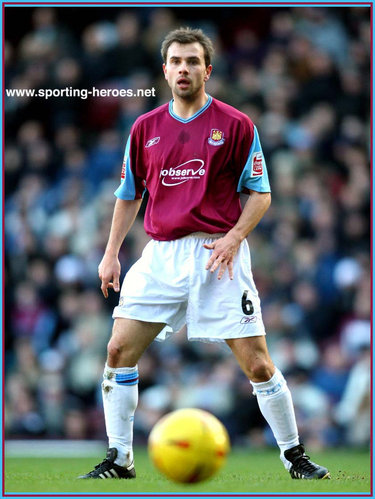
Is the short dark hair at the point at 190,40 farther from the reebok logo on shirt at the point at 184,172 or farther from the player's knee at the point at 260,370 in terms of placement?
the player's knee at the point at 260,370

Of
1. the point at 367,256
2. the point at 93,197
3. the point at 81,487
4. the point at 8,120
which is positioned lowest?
the point at 81,487

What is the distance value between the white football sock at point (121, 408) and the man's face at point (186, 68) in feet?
6.44

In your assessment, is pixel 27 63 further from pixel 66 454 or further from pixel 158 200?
pixel 158 200

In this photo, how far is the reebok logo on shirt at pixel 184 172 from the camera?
6.03 metres

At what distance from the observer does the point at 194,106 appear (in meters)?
6.19

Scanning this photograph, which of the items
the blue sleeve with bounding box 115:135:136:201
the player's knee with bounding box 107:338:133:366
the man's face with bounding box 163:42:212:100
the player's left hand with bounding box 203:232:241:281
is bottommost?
the player's knee with bounding box 107:338:133:366

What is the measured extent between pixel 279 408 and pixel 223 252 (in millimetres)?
1140

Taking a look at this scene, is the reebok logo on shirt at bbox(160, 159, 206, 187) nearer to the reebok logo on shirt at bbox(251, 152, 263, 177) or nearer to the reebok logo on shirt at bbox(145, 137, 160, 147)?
the reebok logo on shirt at bbox(145, 137, 160, 147)

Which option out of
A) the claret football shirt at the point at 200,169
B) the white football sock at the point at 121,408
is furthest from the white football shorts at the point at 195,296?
the white football sock at the point at 121,408

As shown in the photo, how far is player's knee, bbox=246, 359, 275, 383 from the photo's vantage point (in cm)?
586

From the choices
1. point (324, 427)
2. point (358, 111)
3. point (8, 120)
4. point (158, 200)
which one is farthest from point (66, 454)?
point (358, 111)

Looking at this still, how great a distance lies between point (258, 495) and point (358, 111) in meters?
9.89

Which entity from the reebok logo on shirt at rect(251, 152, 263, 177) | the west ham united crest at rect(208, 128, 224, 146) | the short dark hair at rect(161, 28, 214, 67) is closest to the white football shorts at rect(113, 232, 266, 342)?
the reebok logo on shirt at rect(251, 152, 263, 177)

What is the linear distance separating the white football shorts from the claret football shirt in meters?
0.14
